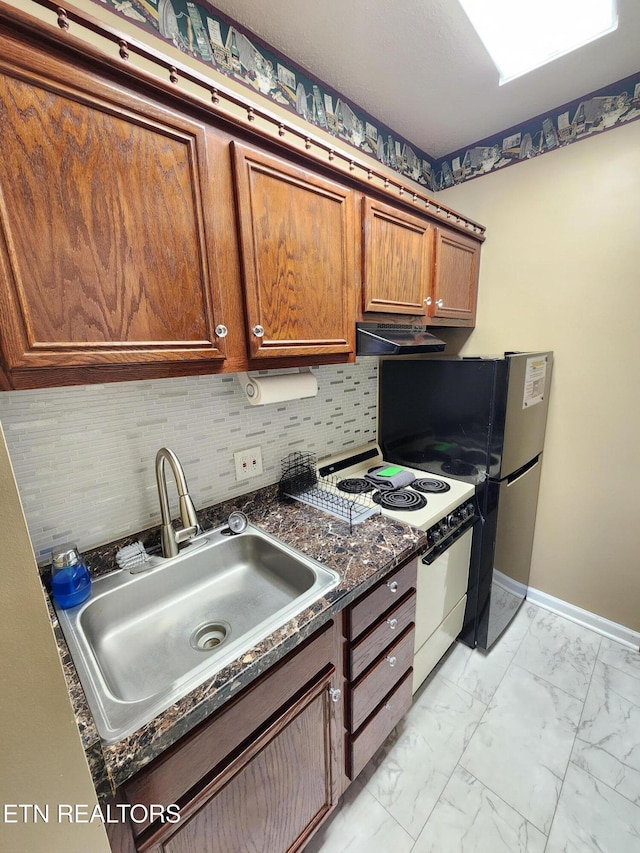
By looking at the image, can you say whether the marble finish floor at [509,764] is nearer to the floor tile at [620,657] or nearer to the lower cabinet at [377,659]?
the floor tile at [620,657]

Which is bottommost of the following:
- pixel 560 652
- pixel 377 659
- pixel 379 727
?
pixel 560 652

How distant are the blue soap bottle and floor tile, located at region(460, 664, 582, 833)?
1.54m

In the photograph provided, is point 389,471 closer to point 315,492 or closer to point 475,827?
point 315,492

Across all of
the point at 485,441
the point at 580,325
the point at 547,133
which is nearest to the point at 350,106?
the point at 547,133

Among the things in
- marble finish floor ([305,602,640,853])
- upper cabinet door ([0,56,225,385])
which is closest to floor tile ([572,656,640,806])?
marble finish floor ([305,602,640,853])

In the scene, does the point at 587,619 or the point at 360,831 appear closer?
the point at 360,831

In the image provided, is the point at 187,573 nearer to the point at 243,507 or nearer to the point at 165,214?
the point at 243,507

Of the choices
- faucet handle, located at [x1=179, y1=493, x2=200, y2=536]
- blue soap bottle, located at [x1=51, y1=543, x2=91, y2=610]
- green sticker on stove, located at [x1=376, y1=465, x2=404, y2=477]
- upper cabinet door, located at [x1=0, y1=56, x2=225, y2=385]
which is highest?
upper cabinet door, located at [x1=0, y1=56, x2=225, y2=385]

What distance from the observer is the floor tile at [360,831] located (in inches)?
43.3

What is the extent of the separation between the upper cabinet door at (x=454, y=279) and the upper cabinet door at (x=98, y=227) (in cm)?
116

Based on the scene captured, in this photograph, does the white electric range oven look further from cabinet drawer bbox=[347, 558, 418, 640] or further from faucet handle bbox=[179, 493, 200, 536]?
faucet handle bbox=[179, 493, 200, 536]

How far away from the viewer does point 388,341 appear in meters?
1.24

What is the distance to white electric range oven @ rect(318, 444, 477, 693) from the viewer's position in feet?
4.45

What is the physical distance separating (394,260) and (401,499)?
100cm
